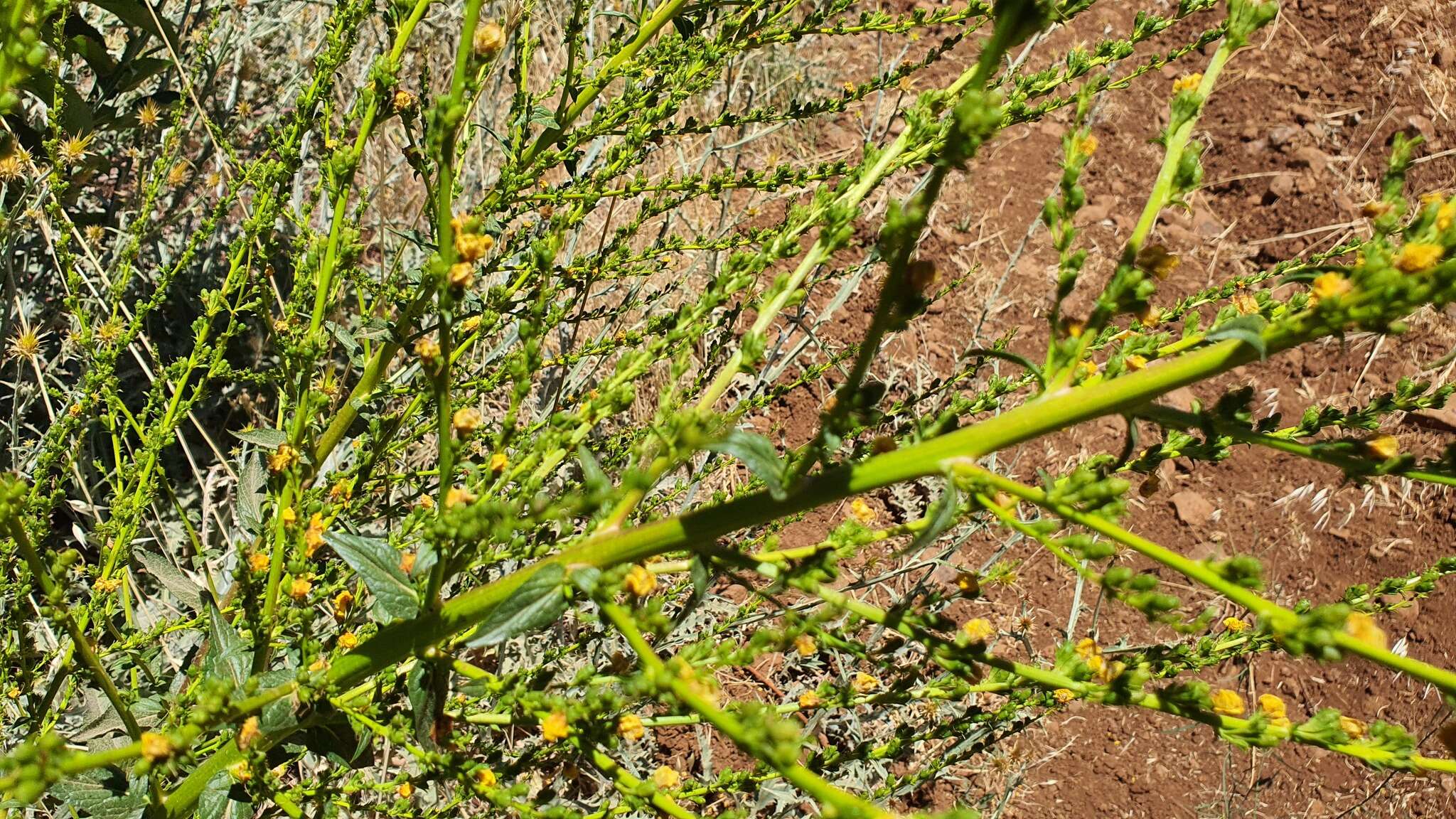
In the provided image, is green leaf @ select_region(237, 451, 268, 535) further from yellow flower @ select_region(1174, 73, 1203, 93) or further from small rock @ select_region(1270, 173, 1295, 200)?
small rock @ select_region(1270, 173, 1295, 200)

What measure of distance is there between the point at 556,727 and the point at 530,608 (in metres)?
0.14

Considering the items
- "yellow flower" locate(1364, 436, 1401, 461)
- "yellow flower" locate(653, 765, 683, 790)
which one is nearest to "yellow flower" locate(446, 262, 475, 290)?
"yellow flower" locate(653, 765, 683, 790)

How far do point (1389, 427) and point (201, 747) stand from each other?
154 inches

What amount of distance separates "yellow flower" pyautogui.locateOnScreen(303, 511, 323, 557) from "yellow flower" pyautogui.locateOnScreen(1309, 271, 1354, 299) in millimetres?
1095

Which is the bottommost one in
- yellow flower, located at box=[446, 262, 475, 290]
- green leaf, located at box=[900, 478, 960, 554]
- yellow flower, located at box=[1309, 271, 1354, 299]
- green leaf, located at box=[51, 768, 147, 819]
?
green leaf, located at box=[51, 768, 147, 819]

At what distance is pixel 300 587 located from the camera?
1.21 meters

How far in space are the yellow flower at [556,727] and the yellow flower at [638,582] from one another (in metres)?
0.15

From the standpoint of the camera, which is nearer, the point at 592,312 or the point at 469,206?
the point at 592,312

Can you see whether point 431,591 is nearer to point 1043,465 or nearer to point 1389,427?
point 1043,465

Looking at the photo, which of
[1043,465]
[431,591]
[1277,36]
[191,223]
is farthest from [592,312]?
[1277,36]

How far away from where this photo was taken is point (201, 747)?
4.47 feet

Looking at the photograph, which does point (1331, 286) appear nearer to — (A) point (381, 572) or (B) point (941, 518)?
(B) point (941, 518)

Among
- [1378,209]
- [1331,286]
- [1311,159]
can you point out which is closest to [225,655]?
[1331,286]

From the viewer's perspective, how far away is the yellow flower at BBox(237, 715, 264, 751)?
111 centimetres
